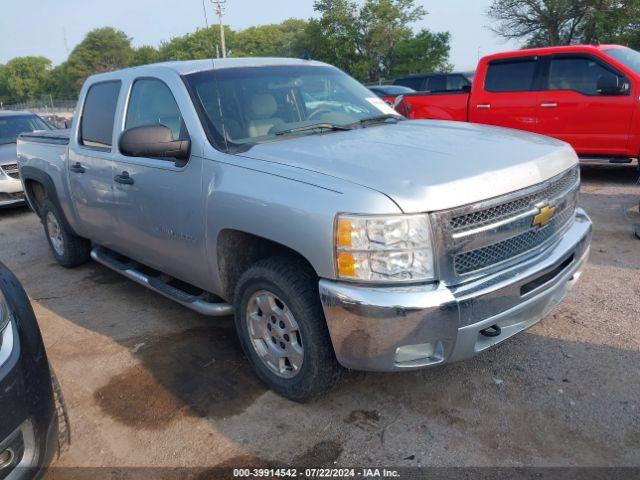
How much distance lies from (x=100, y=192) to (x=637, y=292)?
415 cm

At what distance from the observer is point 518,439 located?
2650 millimetres

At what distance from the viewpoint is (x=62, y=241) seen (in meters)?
5.47

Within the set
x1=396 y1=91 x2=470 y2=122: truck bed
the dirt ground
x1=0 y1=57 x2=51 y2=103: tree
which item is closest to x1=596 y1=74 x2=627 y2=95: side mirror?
x1=396 y1=91 x2=470 y2=122: truck bed

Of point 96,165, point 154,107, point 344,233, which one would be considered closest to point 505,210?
point 344,233

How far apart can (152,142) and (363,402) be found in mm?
1888

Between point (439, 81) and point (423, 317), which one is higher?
point (439, 81)

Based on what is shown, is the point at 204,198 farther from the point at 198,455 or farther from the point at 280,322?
the point at 198,455

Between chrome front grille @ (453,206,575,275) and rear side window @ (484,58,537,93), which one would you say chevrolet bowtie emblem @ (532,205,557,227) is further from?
rear side window @ (484,58,537,93)

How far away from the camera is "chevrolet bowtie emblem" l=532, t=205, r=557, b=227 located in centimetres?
278

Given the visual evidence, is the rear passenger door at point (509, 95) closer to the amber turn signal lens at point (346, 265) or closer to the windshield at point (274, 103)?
the windshield at point (274, 103)

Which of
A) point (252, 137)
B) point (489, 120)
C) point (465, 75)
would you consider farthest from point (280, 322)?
point (465, 75)

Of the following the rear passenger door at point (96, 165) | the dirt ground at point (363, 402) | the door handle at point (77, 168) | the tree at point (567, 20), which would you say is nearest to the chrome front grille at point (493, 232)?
the dirt ground at point (363, 402)

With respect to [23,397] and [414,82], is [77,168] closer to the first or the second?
[23,397]

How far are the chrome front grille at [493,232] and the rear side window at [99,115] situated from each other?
9.36 feet
